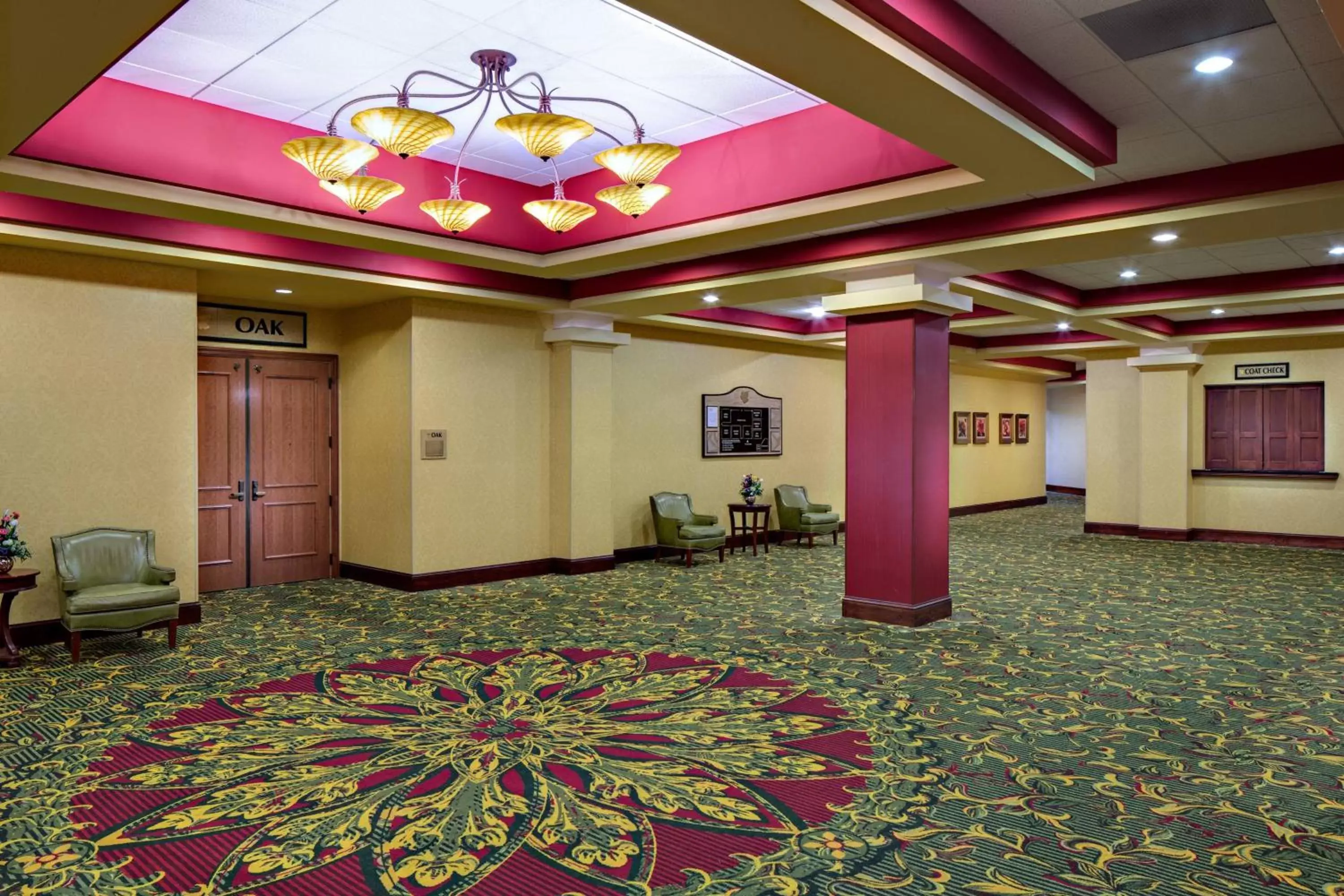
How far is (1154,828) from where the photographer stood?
362cm

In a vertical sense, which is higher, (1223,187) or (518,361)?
(1223,187)

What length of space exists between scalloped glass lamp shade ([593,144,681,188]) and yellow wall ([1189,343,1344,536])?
12.5 meters

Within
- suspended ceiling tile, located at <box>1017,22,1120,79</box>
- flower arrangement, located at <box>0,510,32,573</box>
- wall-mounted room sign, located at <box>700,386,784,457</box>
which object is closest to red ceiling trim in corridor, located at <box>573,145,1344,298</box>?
suspended ceiling tile, located at <box>1017,22,1120,79</box>

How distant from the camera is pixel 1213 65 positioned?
13.7ft

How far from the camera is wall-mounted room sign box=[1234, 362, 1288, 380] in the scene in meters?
13.7

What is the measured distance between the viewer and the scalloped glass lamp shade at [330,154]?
4.83m

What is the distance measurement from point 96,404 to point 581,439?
15.6ft

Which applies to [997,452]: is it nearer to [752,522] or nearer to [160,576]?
[752,522]

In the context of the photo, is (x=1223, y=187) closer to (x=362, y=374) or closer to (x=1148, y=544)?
(x=362, y=374)

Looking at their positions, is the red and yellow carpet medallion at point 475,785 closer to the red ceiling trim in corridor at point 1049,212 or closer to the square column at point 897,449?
the square column at point 897,449

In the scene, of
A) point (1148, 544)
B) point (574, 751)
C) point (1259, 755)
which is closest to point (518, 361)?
point (574, 751)

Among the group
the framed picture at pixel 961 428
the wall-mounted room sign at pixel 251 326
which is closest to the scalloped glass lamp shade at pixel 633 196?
the wall-mounted room sign at pixel 251 326

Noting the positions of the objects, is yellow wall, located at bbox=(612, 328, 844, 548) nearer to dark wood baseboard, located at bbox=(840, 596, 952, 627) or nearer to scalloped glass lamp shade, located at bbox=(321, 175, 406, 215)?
dark wood baseboard, located at bbox=(840, 596, 952, 627)

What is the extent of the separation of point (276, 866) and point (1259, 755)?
459 cm
